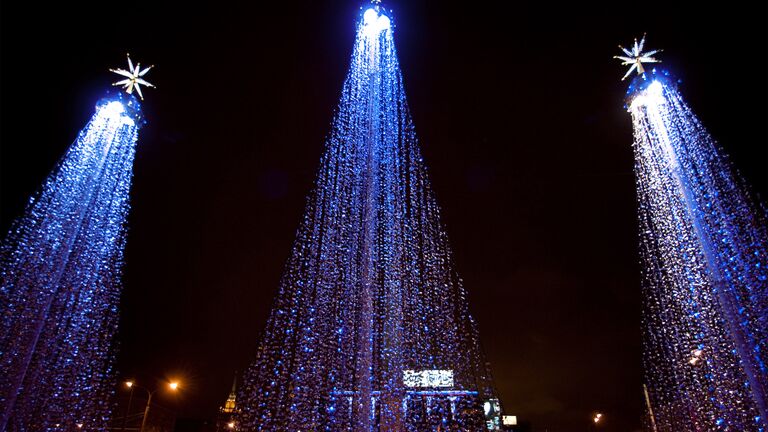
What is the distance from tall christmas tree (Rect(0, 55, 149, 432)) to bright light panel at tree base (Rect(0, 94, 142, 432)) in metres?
0.04

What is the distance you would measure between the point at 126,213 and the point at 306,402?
12.6 m

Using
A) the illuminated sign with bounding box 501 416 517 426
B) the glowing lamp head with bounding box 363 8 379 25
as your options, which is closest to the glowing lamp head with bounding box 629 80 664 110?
the glowing lamp head with bounding box 363 8 379 25

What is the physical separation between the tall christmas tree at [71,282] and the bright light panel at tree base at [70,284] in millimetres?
40

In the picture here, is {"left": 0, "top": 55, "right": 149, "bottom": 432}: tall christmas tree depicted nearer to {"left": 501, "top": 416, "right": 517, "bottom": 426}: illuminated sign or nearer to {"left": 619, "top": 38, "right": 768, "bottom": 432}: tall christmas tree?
{"left": 619, "top": 38, "right": 768, "bottom": 432}: tall christmas tree

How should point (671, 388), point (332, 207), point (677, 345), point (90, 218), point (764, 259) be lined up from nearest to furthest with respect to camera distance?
1. point (764, 259)
2. point (332, 207)
3. point (677, 345)
4. point (90, 218)
5. point (671, 388)

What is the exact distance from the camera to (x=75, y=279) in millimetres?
20578

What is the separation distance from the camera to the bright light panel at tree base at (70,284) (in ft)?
59.1

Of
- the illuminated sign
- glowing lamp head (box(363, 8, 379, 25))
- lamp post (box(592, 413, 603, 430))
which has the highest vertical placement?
glowing lamp head (box(363, 8, 379, 25))

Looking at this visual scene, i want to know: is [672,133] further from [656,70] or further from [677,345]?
[677,345]

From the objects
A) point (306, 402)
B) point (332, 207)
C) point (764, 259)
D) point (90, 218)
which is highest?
point (90, 218)

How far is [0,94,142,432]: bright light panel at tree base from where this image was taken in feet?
59.1

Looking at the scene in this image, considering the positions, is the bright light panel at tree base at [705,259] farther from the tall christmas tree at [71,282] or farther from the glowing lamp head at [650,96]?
the tall christmas tree at [71,282]

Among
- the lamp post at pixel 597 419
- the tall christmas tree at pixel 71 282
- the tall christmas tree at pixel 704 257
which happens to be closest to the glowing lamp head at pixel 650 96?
the tall christmas tree at pixel 704 257

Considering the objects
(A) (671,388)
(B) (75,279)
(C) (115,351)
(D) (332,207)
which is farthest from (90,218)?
(A) (671,388)
